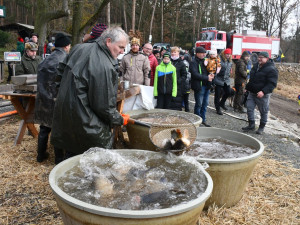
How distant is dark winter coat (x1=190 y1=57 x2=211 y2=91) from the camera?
7.16 m

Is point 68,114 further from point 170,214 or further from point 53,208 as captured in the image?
point 170,214

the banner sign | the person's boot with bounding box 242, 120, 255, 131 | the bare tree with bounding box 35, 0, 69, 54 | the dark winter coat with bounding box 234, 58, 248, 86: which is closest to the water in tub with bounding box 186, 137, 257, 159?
the person's boot with bounding box 242, 120, 255, 131

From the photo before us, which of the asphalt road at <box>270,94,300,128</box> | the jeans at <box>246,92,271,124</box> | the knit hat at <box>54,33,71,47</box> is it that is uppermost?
the knit hat at <box>54,33,71,47</box>

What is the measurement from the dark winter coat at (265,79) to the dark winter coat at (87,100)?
466 centimetres

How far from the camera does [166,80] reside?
654 cm

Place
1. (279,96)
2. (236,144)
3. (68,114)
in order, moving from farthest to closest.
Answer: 1. (279,96)
2. (236,144)
3. (68,114)

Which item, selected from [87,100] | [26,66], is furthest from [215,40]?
[87,100]

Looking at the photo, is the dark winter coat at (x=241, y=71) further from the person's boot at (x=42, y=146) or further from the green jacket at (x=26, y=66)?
the person's boot at (x=42, y=146)

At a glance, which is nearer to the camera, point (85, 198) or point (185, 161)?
point (85, 198)

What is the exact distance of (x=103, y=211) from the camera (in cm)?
184

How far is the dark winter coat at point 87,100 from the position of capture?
2.85m

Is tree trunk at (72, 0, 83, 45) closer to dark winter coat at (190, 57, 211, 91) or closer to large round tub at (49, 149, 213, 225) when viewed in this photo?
dark winter coat at (190, 57, 211, 91)

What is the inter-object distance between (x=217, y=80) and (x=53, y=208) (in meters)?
6.43

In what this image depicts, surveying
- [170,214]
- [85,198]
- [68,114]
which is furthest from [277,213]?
[68,114]
